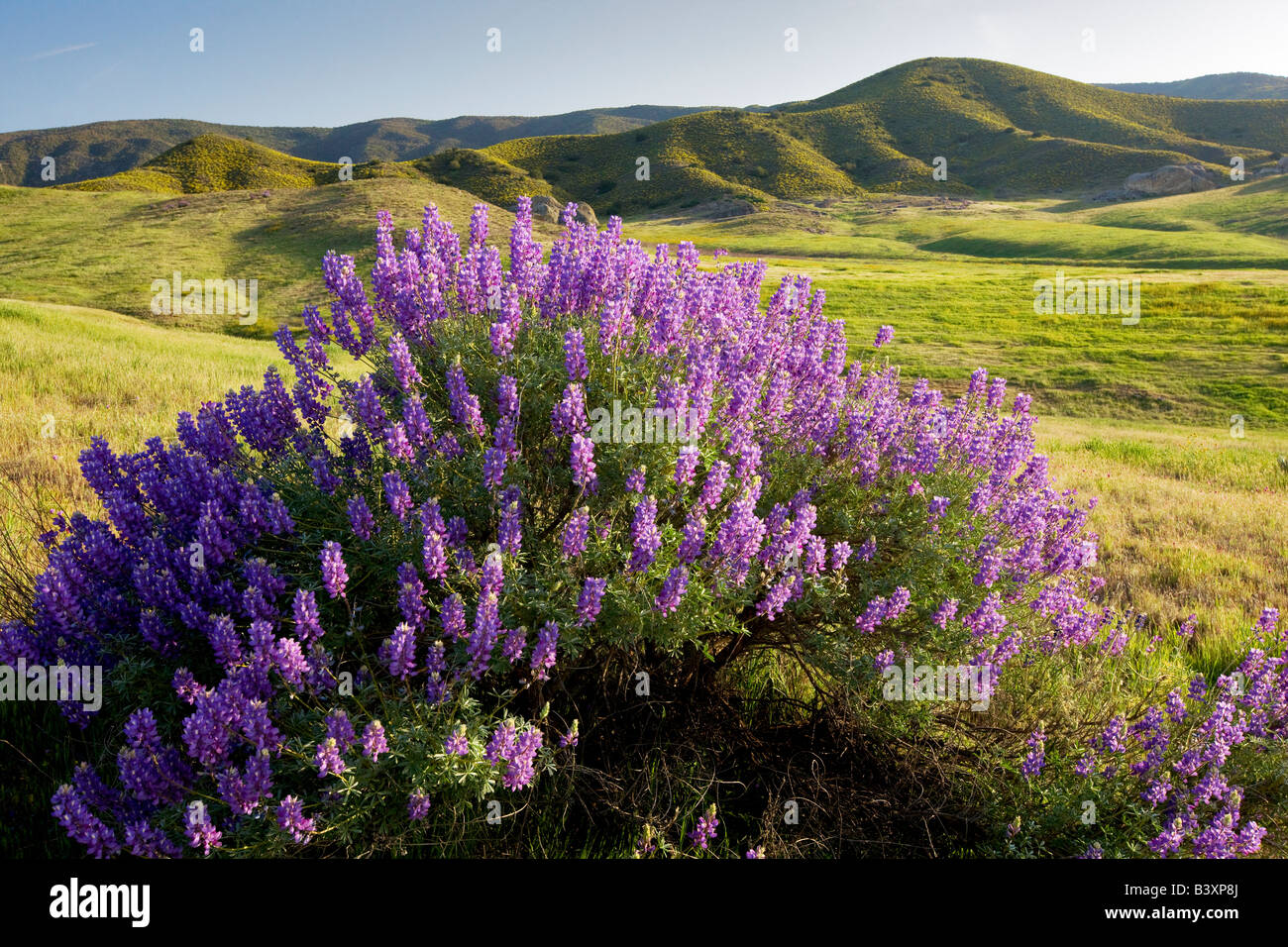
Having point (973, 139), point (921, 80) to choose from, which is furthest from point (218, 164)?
point (921, 80)

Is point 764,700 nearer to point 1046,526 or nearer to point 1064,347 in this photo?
point 1046,526

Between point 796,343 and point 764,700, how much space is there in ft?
7.62

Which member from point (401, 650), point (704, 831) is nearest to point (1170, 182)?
point (704, 831)

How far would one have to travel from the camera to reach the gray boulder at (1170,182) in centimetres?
10081

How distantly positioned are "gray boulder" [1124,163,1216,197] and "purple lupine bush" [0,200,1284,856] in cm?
12483

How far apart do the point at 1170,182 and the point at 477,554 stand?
130468 mm

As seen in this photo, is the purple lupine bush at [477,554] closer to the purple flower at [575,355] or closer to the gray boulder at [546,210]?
the purple flower at [575,355]

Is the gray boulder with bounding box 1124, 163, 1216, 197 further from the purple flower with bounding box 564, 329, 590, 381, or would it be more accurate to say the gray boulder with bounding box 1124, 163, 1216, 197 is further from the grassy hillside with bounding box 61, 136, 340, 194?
the purple flower with bounding box 564, 329, 590, 381

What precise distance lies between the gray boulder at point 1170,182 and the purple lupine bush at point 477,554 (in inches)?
4915

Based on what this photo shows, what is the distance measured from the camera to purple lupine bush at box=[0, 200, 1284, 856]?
2436 millimetres

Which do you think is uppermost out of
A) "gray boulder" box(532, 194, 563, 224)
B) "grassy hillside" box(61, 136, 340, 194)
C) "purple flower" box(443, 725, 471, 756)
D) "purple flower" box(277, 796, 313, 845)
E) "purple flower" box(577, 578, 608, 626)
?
"grassy hillside" box(61, 136, 340, 194)

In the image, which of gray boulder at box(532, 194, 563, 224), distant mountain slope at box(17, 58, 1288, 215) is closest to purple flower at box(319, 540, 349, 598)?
gray boulder at box(532, 194, 563, 224)

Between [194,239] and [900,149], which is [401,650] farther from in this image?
[900,149]

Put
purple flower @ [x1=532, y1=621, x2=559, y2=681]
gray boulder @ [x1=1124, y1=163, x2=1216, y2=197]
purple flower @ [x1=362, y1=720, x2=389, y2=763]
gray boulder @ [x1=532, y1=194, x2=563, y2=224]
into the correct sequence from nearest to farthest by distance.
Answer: purple flower @ [x1=362, y1=720, x2=389, y2=763] < purple flower @ [x1=532, y1=621, x2=559, y2=681] < gray boulder @ [x1=532, y1=194, x2=563, y2=224] < gray boulder @ [x1=1124, y1=163, x2=1216, y2=197]
